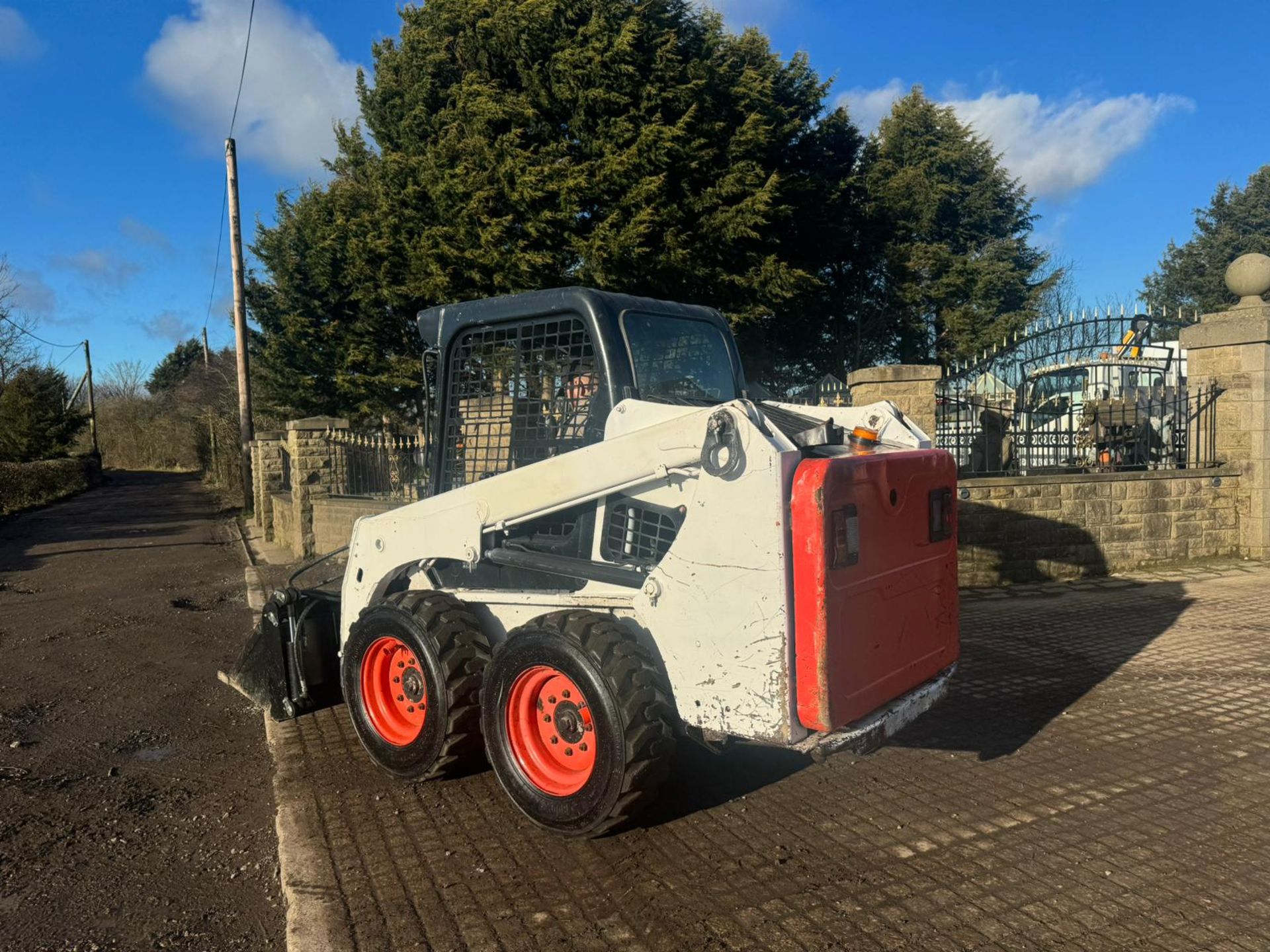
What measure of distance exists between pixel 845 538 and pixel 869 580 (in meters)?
Answer: 0.27

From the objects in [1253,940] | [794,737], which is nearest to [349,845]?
[794,737]

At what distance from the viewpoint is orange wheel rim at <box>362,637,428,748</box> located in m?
4.34

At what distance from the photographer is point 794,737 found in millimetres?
3162

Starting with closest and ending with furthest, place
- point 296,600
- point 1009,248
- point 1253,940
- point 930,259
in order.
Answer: point 1253,940, point 296,600, point 930,259, point 1009,248

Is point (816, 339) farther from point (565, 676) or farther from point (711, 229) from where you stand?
point (565, 676)

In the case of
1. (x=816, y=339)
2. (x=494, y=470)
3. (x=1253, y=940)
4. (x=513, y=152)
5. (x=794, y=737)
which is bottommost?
(x=1253, y=940)

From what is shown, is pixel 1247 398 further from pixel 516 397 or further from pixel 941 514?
pixel 516 397

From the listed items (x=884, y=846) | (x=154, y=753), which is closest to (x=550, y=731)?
(x=884, y=846)

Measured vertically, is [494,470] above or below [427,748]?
above

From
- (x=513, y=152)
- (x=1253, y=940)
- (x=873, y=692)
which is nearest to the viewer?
(x=1253, y=940)

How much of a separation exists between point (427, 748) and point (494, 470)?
1.36 m

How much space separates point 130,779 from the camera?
15.5ft

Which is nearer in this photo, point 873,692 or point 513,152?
point 873,692

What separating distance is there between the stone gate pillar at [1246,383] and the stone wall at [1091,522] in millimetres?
149
